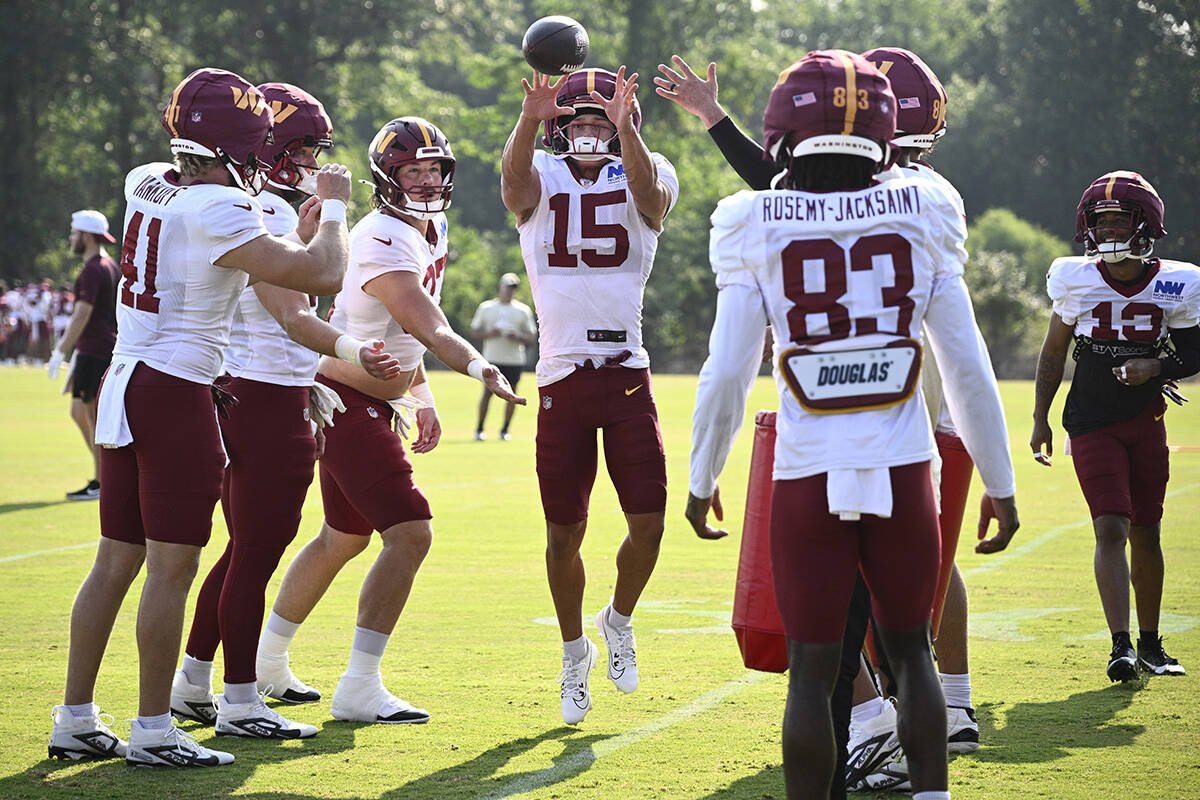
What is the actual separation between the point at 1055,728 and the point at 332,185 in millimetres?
3307

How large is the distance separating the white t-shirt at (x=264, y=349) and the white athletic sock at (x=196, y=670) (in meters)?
1.11

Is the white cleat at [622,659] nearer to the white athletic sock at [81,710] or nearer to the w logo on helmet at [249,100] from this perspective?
the white athletic sock at [81,710]

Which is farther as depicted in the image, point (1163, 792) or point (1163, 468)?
point (1163, 468)

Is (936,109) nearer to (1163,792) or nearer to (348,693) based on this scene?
(1163,792)

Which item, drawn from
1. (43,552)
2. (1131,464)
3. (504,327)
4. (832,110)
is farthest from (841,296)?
(504,327)

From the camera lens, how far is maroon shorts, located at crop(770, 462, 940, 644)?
3613 millimetres

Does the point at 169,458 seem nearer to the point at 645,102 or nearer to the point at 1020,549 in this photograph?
the point at 1020,549

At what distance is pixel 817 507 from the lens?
11.8 ft

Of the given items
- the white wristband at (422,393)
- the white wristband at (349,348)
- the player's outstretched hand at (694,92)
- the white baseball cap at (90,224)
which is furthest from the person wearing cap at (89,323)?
the player's outstretched hand at (694,92)

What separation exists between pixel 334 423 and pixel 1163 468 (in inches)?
146

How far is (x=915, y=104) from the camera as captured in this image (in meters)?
4.86

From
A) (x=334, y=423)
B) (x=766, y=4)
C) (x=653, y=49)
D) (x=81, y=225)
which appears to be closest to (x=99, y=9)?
(x=653, y=49)

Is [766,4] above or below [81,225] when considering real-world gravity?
above

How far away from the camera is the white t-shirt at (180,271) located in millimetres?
4742
